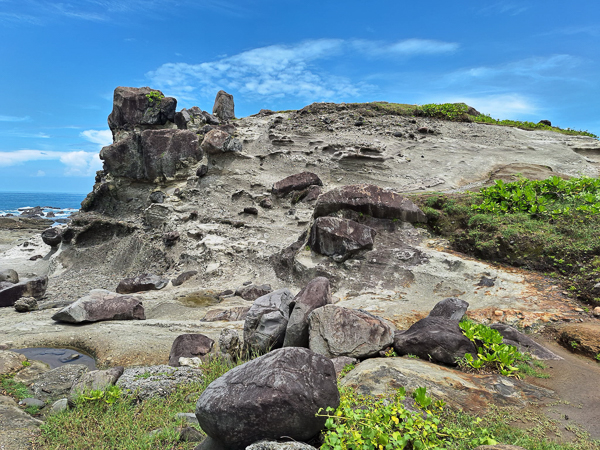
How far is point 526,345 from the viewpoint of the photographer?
18.9 ft

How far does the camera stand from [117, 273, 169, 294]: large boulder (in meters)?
12.8

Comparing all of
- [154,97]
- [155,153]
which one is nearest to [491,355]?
[155,153]

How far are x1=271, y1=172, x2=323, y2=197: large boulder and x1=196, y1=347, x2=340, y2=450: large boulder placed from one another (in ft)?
44.3

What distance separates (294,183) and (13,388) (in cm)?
1294

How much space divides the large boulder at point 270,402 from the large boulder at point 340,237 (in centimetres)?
711

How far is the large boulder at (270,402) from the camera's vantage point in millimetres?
3412

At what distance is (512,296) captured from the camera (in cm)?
785

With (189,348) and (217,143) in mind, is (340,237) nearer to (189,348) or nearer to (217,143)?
(189,348)

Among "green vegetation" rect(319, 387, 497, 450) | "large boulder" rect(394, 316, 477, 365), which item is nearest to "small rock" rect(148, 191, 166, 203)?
"large boulder" rect(394, 316, 477, 365)

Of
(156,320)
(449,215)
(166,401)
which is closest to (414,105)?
(449,215)

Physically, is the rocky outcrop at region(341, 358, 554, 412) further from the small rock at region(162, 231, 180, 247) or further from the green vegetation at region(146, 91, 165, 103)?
the green vegetation at region(146, 91, 165, 103)

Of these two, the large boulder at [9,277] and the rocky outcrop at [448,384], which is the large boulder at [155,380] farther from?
the large boulder at [9,277]

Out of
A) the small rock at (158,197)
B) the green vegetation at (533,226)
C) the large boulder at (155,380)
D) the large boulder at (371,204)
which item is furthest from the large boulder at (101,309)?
the green vegetation at (533,226)

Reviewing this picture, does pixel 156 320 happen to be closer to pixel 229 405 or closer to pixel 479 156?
pixel 229 405
